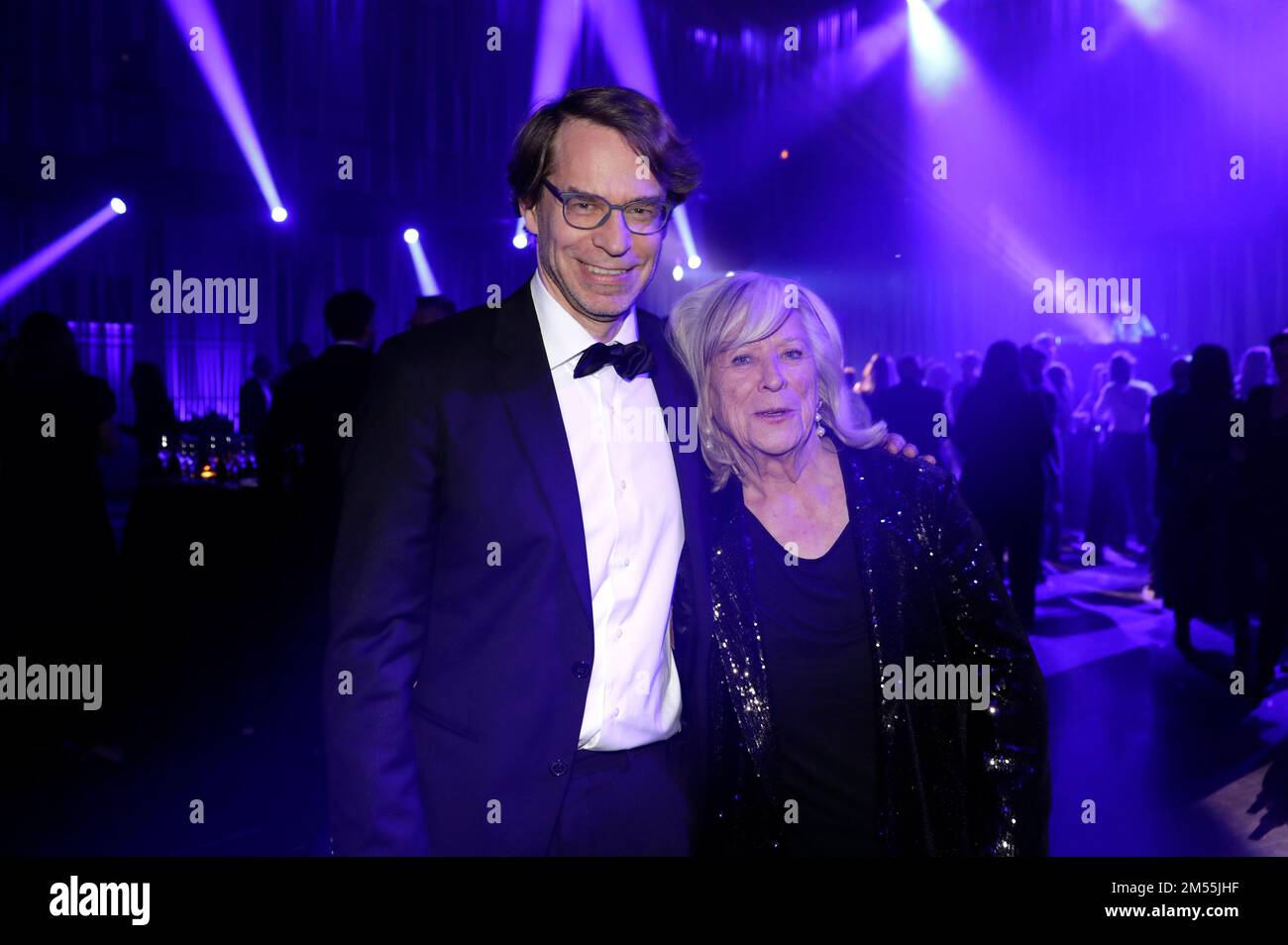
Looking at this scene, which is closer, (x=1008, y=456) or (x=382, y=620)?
(x=382, y=620)

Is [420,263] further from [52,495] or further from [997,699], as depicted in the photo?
[997,699]

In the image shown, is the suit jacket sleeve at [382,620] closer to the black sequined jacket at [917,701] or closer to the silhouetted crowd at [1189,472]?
the black sequined jacket at [917,701]

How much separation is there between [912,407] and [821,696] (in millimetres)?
4839

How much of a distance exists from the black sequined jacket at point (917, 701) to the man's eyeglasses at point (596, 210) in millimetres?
509

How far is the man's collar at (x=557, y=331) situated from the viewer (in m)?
1.74

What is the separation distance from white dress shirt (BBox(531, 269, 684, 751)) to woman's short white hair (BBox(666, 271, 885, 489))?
0.15m

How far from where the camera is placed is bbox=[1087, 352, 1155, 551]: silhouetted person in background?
8.91 meters

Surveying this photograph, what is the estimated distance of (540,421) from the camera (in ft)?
5.41

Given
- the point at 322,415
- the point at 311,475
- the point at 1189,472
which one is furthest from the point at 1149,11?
the point at 311,475

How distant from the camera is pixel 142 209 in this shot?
1046 centimetres

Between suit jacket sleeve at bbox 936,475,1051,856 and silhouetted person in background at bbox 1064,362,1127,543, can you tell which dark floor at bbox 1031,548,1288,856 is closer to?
suit jacket sleeve at bbox 936,475,1051,856

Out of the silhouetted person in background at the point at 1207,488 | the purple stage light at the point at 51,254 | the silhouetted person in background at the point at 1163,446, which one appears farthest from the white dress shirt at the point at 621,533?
the purple stage light at the point at 51,254

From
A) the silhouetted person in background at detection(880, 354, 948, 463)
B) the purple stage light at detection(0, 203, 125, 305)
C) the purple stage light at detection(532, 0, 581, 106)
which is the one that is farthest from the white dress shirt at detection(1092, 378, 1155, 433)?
the purple stage light at detection(0, 203, 125, 305)

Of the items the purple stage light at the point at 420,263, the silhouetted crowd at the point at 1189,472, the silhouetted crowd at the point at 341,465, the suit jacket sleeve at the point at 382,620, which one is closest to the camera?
the suit jacket sleeve at the point at 382,620
